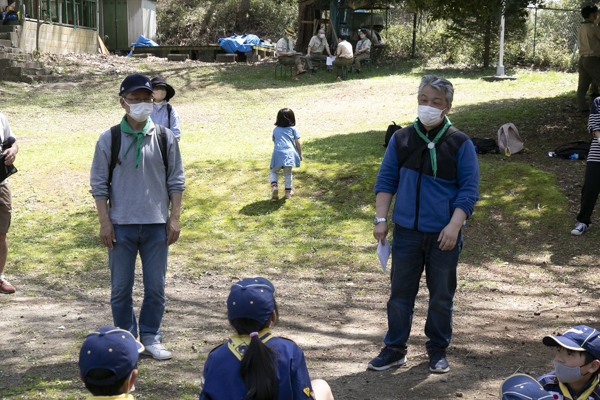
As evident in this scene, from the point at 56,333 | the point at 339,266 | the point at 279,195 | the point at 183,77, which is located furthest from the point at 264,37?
the point at 56,333

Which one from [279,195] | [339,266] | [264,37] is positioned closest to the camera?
[339,266]

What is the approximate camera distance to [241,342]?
3.20 m

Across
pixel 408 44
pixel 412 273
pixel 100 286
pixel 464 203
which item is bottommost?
pixel 100 286

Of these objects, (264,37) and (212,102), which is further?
(264,37)

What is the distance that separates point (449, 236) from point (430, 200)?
0.90 ft

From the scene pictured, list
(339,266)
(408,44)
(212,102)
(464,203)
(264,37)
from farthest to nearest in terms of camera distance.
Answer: (264,37) → (408,44) → (212,102) → (339,266) → (464,203)

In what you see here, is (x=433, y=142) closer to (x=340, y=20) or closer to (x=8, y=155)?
(x=8, y=155)

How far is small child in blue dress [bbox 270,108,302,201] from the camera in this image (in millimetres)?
10312

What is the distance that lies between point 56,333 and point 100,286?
1.81 m

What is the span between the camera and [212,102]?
1945cm

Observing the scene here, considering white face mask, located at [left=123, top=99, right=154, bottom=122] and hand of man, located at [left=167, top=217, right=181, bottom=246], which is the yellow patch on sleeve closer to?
hand of man, located at [left=167, top=217, right=181, bottom=246]

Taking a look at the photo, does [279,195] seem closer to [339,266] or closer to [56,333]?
[339,266]

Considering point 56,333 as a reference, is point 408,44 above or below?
above

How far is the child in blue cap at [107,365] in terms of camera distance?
2.84 metres
